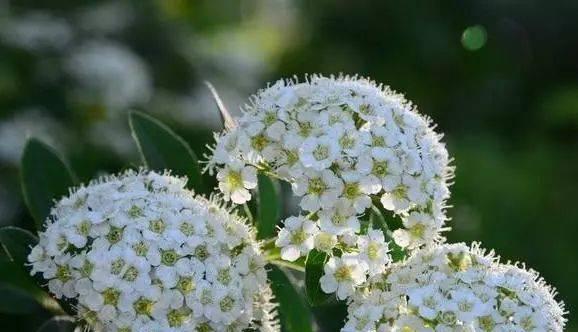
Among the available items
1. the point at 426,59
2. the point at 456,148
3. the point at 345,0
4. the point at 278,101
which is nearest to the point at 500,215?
the point at 456,148

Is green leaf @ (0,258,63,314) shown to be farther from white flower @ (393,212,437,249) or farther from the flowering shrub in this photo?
white flower @ (393,212,437,249)

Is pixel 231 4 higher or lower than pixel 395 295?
higher

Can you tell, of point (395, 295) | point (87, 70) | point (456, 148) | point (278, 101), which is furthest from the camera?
point (456, 148)

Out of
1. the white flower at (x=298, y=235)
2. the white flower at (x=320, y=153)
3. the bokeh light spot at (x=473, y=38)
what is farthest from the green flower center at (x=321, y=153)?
the bokeh light spot at (x=473, y=38)

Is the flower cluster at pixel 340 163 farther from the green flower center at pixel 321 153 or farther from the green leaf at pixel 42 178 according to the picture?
the green leaf at pixel 42 178

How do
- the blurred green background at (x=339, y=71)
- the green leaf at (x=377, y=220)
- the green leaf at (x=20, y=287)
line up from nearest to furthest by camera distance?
the green leaf at (x=377, y=220)
the green leaf at (x=20, y=287)
the blurred green background at (x=339, y=71)

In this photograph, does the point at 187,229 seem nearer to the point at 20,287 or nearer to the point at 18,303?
the point at 18,303

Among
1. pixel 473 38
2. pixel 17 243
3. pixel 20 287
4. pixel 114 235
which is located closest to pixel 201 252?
pixel 114 235

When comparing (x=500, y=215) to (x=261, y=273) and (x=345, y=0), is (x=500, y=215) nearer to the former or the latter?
(x=345, y=0)
